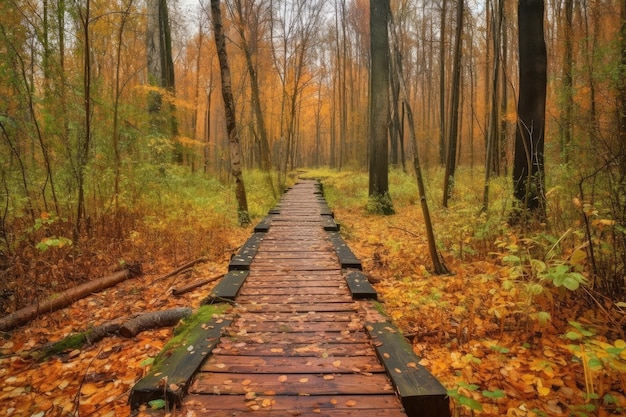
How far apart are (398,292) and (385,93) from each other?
7408 mm

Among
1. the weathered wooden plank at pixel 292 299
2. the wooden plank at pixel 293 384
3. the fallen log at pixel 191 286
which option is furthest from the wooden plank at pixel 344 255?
the wooden plank at pixel 293 384

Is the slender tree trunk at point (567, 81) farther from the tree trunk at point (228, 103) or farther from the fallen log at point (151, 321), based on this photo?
the fallen log at point (151, 321)

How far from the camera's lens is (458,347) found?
10.7 ft

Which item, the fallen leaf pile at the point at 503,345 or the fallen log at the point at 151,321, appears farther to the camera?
the fallen log at the point at 151,321

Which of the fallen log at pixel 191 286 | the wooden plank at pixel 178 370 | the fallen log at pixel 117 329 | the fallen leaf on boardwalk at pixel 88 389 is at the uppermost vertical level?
the wooden plank at pixel 178 370

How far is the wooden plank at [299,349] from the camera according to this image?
281 centimetres

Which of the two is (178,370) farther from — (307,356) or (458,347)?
(458,347)

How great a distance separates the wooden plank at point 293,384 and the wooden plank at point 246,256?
2.54 m

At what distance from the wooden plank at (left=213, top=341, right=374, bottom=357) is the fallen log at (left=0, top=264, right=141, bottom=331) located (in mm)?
3234

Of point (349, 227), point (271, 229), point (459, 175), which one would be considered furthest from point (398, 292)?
point (459, 175)

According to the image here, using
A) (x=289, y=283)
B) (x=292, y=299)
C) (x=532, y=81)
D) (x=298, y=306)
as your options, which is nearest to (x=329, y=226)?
(x=289, y=283)

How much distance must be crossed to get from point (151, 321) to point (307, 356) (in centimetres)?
234

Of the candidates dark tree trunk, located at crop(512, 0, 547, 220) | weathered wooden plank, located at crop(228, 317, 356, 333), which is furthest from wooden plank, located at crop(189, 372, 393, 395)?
dark tree trunk, located at crop(512, 0, 547, 220)

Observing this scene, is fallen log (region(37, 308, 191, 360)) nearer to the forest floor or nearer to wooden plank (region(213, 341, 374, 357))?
the forest floor
